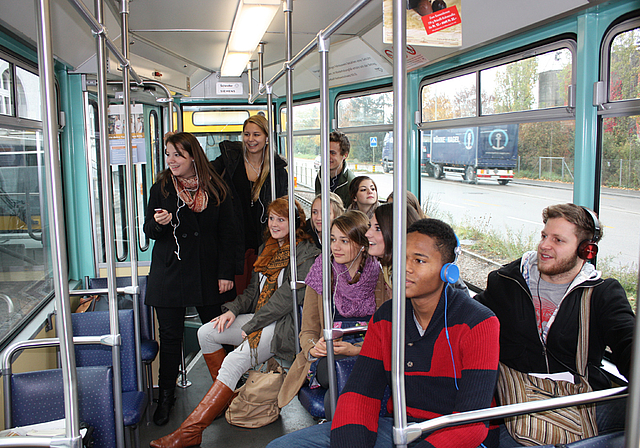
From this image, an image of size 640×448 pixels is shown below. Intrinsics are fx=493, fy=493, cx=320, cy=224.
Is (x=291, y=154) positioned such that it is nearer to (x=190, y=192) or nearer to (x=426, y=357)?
(x=190, y=192)

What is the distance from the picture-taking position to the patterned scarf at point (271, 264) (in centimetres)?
312

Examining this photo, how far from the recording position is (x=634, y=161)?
7.04ft

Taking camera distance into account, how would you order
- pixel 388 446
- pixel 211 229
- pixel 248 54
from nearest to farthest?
pixel 388 446 < pixel 211 229 < pixel 248 54

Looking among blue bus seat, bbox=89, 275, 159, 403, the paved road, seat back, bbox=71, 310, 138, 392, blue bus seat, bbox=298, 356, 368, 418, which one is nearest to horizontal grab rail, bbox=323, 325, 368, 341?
blue bus seat, bbox=298, 356, 368, 418

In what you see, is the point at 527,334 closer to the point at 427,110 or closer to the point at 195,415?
the point at 195,415

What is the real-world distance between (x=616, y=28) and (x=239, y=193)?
2.57 meters

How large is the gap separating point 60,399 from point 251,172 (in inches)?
84.6

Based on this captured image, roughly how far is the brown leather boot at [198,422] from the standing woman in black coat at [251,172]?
1.07 meters

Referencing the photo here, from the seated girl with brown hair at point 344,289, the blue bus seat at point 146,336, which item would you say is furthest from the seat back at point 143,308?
the seated girl with brown hair at point 344,289

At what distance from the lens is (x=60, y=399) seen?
1.90 m

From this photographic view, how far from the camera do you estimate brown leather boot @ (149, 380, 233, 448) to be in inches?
106

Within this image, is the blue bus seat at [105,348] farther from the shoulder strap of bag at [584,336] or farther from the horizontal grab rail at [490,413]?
the shoulder strap of bag at [584,336]

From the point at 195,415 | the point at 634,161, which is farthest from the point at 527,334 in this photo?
the point at 195,415

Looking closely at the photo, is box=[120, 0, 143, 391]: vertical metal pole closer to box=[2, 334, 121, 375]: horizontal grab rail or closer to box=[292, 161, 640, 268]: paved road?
box=[2, 334, 121, 375]: horizontal grab rail
